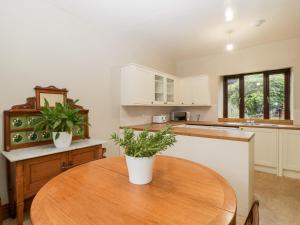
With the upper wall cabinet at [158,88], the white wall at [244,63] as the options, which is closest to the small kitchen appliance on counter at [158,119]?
the upper wall cabinet at [158,88]

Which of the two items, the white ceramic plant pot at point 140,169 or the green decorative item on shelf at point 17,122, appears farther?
the green decorative item on shelf at point 17,122

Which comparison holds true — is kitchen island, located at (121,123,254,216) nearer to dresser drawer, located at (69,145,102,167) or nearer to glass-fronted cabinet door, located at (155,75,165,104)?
dresser drawer, located at (69,145,102,167)

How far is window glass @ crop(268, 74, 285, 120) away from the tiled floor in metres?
1.30

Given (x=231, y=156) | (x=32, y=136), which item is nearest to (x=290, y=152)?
(x=231, y=156)

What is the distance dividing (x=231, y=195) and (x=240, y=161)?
3.60 feet

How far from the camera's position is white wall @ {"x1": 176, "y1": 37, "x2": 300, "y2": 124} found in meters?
3.23

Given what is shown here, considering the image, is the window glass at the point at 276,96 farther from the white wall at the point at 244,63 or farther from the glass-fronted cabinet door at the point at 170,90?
the glass-fronted cabinet door at the point at 170,90

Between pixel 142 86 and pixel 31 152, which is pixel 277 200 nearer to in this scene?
pixel 142 86

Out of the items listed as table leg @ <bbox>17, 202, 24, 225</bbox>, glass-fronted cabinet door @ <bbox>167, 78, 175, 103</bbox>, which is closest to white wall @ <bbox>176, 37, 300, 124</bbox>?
glass-fronted cabinet door @ <bbox>167, 78, 175, 103</bbox>

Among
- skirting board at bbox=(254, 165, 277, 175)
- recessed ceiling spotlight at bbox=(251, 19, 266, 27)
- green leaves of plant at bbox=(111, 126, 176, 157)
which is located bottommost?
skirting board at bbox=(254, 165, 277, 175)

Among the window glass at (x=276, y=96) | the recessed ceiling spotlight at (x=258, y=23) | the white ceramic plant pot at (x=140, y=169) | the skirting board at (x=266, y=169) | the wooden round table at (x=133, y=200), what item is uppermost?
the recessed ceiling spotlight at (x=258, y=23)

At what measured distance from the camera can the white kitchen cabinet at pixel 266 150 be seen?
3018 mm

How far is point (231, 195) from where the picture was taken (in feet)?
2.86

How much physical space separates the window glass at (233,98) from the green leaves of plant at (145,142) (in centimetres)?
352
